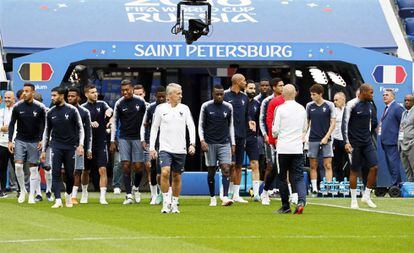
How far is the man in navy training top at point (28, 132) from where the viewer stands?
2378 cm

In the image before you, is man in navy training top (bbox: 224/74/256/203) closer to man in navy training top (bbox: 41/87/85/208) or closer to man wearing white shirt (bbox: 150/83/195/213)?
man in navy training top (bbox: 41/87/85/208)

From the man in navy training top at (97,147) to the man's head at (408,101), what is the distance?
288 inches

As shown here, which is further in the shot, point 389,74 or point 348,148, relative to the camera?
point 389,74

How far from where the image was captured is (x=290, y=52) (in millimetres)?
28969

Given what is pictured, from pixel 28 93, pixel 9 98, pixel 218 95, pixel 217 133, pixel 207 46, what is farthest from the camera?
pixel 207 46

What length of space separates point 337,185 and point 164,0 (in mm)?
7305

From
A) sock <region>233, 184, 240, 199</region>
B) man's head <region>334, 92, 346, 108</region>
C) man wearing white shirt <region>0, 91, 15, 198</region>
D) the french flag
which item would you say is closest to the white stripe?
the french flag

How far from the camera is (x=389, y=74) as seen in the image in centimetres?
2905

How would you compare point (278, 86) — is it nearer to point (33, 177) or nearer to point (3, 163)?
point (33, 177)

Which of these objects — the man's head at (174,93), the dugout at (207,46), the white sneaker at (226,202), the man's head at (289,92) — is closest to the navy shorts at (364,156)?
the man's head at (289,92)

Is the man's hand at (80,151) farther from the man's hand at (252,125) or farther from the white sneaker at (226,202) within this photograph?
the man's hand at (252,125)

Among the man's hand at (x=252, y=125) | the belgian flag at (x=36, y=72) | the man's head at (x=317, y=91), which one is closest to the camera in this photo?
the man's hand at (x=252, y=125)

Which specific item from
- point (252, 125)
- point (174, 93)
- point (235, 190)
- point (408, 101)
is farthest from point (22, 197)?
point (408, 101)

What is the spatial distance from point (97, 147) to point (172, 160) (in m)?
3.62
